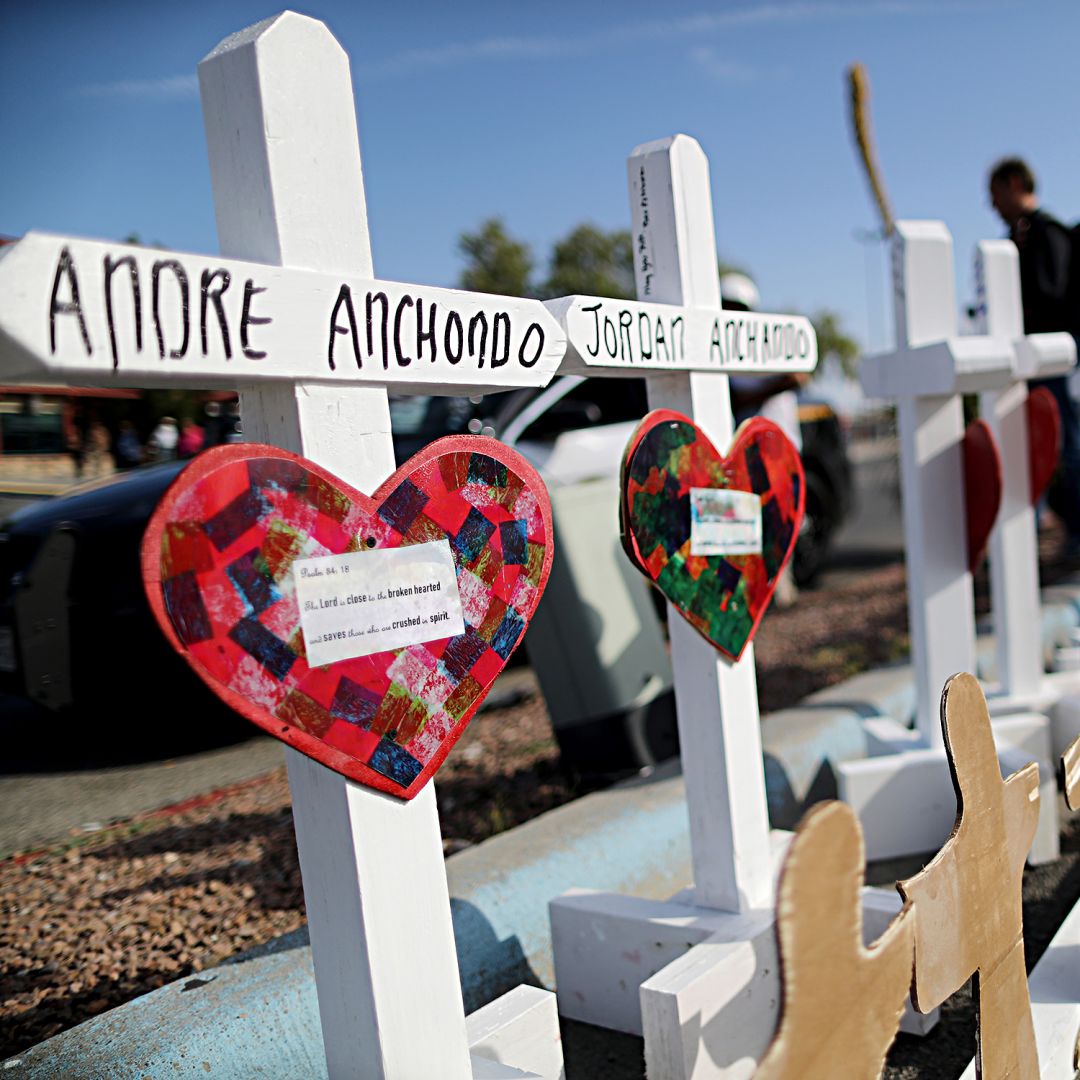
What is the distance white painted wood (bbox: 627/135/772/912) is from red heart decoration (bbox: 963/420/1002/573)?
47.6 inches

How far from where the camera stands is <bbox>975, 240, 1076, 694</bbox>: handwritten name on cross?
10.2 ft

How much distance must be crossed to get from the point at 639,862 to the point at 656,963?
0.46 meters

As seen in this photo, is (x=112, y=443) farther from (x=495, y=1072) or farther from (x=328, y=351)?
(x=328, y=351)

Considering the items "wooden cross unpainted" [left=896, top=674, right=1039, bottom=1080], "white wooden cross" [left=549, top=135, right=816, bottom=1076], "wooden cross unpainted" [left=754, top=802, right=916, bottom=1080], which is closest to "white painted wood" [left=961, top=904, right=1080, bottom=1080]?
"wooden cross unpainted" [left=896, top=674, right=1039, bottom=1080]

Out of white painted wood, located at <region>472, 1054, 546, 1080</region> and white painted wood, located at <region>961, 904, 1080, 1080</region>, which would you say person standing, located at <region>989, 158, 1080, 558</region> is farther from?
white painted wood, located at <region>472, 1054, 546, 1080</region>

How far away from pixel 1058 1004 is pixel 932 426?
1530mm

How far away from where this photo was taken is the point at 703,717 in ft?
6.58

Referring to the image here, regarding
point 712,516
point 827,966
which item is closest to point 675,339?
point 712,516

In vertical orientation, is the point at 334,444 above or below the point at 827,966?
above

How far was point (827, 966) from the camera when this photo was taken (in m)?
1.10

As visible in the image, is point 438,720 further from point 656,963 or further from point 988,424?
point 988,424

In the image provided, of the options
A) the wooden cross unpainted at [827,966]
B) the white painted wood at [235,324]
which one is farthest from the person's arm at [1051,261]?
the wooden cross unpainted at [827,966]

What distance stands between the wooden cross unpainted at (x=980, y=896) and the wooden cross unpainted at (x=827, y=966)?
0.13 m

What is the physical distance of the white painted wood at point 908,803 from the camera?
9.21 feet
